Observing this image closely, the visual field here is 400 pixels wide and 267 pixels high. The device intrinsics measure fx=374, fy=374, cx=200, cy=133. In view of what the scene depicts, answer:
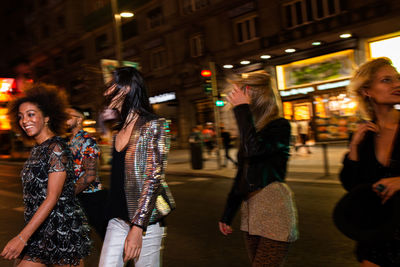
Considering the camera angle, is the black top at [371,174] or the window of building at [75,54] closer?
the black top at [371,174]

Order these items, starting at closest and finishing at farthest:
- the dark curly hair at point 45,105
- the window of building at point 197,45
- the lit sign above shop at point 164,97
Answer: the dark curly hair at point 45,105
the window of building at point 197,45
the lit sign above shop at point 164,97

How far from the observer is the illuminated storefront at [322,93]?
1739cm

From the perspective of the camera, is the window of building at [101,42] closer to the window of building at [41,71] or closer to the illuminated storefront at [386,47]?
the window of building at [41,71]

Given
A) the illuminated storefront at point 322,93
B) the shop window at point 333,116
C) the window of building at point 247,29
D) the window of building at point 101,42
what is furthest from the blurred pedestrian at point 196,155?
the window of building at point 101,42

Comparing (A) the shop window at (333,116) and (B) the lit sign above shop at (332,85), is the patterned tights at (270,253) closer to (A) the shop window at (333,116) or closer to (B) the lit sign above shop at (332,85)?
(A) the shop window at (333,116)

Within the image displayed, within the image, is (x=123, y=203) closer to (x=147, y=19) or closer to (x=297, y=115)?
(x=297, y=115)

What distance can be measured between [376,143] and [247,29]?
1953 centimetres

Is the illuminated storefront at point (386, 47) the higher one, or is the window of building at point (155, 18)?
the window of building at point (155, 18)

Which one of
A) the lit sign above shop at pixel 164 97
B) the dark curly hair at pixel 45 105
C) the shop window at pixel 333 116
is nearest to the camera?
the dark curly hair at pixel 45 105

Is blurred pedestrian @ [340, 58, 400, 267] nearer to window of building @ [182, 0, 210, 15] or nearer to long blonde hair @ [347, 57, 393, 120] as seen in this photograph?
long blonde hair @ [347, 57, 393, 120]

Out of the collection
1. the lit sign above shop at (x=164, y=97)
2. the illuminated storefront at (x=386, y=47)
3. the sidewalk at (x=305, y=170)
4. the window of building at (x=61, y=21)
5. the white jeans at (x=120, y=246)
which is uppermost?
the window of building at (x=61, y=21)

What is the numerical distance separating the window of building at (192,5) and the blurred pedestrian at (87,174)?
20483 mm

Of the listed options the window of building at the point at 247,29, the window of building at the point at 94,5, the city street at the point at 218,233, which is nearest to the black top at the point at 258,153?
the city street at the point at 218,233

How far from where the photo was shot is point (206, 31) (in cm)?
2266
